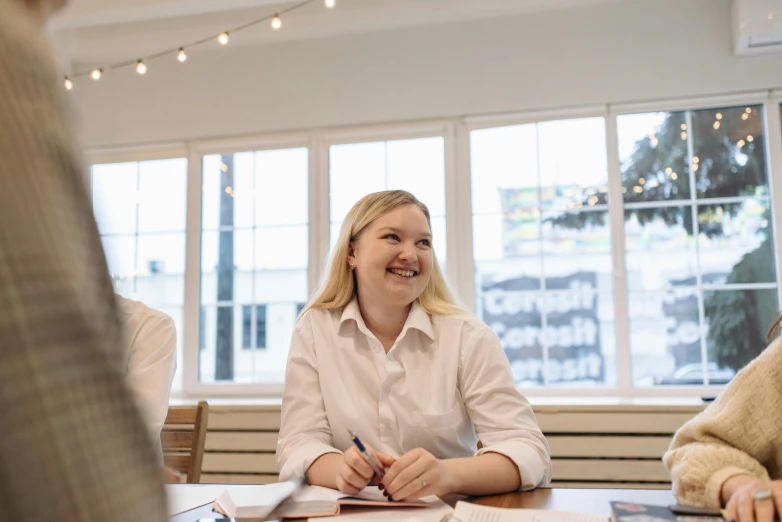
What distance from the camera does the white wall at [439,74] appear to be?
3.74m

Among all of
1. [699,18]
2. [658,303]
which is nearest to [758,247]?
[658,303]

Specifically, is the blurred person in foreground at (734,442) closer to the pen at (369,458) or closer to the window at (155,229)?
the pen at (369,458)

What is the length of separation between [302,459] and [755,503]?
3.04 feet

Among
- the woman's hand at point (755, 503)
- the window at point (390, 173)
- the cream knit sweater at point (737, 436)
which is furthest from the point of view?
the window at point (390, 173)

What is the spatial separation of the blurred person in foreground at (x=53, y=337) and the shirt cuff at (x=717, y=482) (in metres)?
1.18

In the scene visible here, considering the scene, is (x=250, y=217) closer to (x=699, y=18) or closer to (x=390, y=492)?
(x=699, y=18)

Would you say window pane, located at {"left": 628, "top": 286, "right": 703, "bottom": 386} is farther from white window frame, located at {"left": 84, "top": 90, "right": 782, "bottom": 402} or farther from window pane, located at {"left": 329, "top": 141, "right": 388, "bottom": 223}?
window pane, located at {"left": 329, "top": 141, "right": 388, "bottom": 223}

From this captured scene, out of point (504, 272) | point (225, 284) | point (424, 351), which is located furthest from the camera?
point (225, 284)

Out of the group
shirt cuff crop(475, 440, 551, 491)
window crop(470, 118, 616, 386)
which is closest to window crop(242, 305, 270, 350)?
window crop(470, 118, 616, 386)

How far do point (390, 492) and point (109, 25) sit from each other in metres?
4.11

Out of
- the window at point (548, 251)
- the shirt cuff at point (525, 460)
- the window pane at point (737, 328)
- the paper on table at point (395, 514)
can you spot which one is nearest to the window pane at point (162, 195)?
the window at point (548, 251)

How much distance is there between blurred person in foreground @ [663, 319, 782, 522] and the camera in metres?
1.23

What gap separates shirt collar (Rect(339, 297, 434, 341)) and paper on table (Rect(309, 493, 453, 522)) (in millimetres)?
594

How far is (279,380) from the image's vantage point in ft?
13.7
